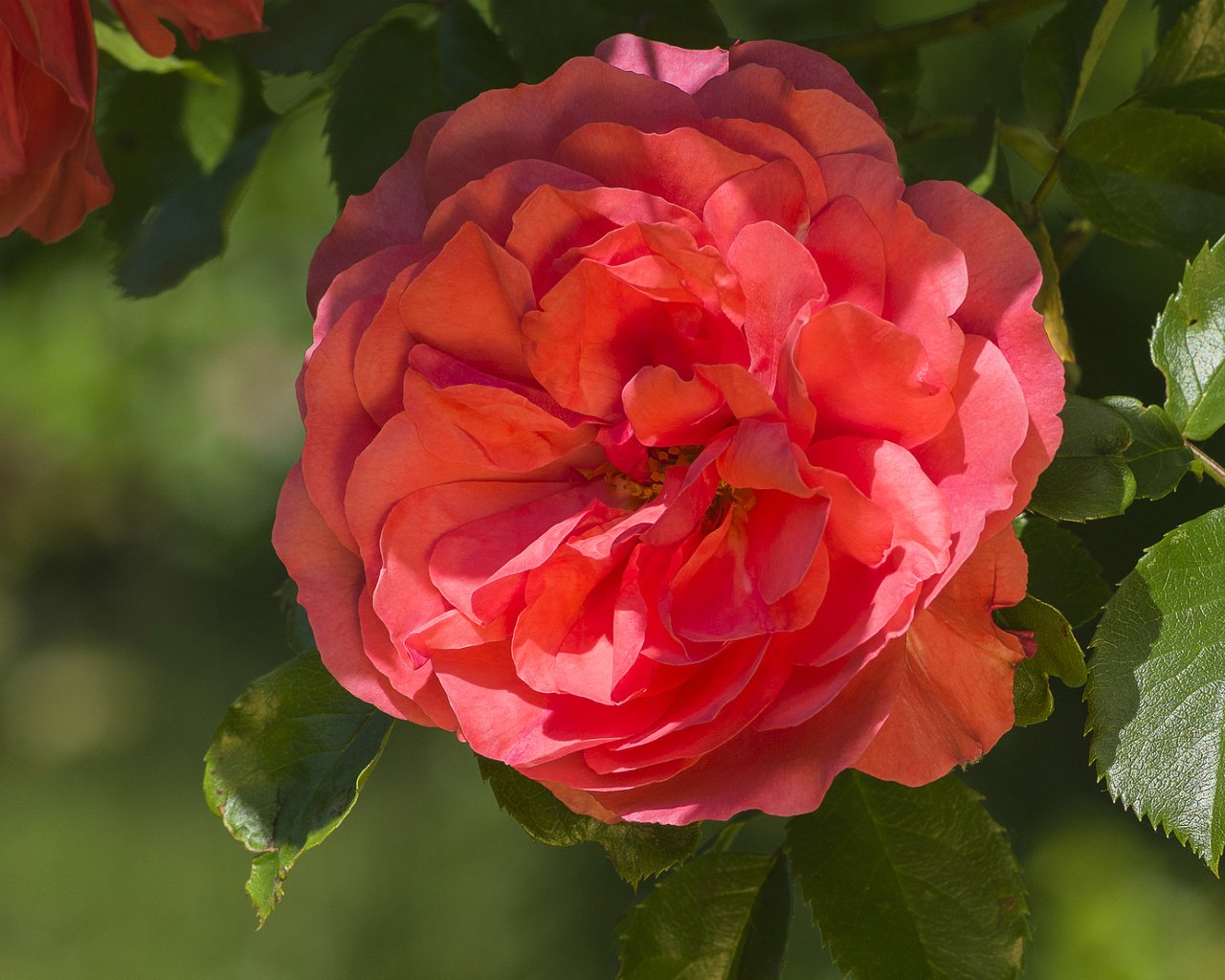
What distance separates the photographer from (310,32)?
2.87ft

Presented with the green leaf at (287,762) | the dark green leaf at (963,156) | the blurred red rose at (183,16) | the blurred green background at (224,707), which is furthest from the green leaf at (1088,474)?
the blurred green background at (224,707)

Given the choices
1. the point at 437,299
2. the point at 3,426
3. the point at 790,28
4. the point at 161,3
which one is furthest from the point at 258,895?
the point at 3,426

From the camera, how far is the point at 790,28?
1104mm

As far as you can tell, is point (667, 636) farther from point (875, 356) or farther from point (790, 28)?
point (790, 28)

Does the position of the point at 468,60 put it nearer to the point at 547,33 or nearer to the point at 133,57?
the point at 547,33

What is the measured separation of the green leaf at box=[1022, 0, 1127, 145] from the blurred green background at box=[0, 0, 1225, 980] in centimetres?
79

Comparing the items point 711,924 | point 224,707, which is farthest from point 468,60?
point 224,707

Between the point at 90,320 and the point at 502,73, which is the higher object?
the point at 502,73

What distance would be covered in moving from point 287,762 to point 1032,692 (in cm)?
40

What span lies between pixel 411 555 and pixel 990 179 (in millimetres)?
454

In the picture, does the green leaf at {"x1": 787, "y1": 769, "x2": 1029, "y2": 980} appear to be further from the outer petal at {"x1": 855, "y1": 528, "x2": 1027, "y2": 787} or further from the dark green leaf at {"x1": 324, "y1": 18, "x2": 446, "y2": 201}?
the dark green leaf at {"x1": 324, "y1": 18, "x2": 446, "y2": 201}

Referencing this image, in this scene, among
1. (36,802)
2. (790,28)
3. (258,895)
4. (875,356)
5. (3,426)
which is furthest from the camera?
(3,426)

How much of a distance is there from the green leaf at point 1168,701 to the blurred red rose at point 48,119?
615mm

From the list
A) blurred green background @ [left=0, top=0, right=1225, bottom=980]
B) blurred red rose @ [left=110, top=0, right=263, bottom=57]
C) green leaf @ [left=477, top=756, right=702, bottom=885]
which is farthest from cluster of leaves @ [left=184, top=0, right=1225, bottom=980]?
blurred green background @ [left=0, top=0, right=1225, bottom=980]
